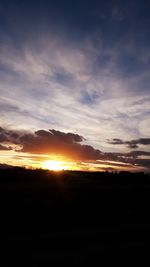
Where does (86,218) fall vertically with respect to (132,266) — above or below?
above

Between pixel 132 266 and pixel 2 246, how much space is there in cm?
623

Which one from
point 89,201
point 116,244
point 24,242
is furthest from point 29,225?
point 89,201

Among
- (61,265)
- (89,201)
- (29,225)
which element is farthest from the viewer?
(89,201)

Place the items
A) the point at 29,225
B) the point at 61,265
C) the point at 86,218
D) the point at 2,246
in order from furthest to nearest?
the point at 86,218 → the point at 29,225 → the point at 2,246 → the point at 61,265

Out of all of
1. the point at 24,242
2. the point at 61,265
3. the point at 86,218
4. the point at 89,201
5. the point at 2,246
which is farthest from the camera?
the point at 89,201

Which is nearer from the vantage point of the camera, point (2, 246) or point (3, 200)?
point (2, 246)

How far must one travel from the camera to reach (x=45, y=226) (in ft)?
65.0

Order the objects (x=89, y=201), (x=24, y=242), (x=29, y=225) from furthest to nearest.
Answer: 1. (x=89, y=201)
2. (x=29, y=225)
3. (x=24, y=242)

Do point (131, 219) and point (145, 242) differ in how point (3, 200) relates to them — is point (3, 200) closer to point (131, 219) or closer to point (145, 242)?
point (131, 219)

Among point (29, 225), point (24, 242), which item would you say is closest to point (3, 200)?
point (29, 225)

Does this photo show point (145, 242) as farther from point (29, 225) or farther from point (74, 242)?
point (29, 225)

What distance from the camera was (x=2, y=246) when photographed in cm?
1460

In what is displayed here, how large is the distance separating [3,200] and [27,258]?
42.2ft

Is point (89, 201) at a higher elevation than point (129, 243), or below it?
higher
